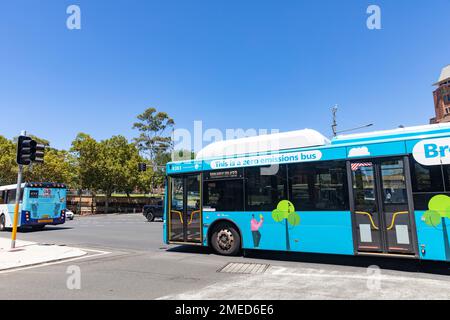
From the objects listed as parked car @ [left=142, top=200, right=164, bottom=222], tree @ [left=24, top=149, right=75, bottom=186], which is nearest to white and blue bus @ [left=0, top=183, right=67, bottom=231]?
parked car @ [left=142, top=200, right=164, bottom=222]

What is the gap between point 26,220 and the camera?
58.5 ft

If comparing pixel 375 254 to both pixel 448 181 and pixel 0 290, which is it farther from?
pixel 0 290

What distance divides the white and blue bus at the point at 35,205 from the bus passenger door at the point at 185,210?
1243cm

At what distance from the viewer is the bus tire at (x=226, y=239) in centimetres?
909

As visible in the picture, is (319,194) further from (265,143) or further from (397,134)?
(397,134)

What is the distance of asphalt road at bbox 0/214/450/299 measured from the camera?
17.3 ft

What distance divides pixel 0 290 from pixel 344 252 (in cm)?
742

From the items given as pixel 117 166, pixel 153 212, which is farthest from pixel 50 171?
pixel 153 212

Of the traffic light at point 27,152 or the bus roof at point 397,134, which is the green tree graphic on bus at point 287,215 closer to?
the bus roof at point 397,134

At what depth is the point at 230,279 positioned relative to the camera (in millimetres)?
6348

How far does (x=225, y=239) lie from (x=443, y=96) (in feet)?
291

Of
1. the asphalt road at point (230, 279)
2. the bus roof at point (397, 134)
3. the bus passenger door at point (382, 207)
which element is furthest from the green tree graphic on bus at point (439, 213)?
the bus roof at point (397, 134)

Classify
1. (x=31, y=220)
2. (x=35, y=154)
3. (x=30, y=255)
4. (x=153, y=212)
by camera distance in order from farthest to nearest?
(x=153, y=212) < (x=31, y=220) < (x=35, y=154) < (x=30, y=255)
